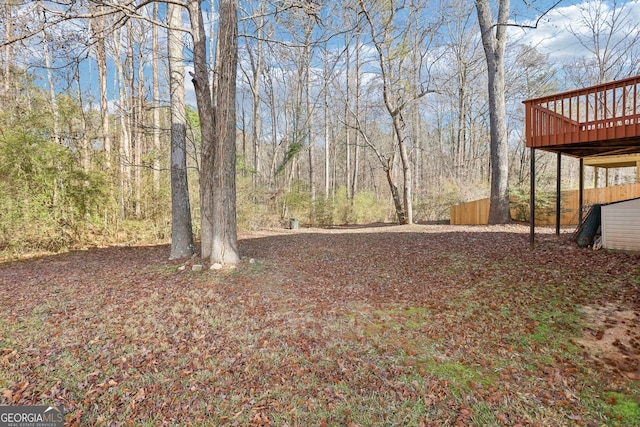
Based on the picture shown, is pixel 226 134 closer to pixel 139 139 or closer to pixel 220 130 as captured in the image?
pixel 220 130

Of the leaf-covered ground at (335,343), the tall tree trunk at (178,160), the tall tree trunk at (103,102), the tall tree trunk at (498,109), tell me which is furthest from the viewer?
the tall tree trunk at (498,109)

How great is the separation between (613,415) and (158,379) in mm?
3266

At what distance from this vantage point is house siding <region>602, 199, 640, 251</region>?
493cm

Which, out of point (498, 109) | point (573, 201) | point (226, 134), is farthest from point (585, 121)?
point (573, 201)

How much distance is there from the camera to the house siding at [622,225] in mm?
4934

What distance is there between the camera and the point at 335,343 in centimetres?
292

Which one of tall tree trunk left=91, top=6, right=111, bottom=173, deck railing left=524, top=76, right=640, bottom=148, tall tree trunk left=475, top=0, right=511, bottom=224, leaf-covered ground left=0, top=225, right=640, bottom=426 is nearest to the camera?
leaf-covered ground left=0, top=225, right=640, bottom=426

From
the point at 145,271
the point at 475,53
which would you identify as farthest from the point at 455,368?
the point at 475,53

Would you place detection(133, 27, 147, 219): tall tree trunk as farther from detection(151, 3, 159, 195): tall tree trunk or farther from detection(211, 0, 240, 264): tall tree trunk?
detection(211, 0, 240, 264): tall tree trunk

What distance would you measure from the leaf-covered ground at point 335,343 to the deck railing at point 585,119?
6.42 feet

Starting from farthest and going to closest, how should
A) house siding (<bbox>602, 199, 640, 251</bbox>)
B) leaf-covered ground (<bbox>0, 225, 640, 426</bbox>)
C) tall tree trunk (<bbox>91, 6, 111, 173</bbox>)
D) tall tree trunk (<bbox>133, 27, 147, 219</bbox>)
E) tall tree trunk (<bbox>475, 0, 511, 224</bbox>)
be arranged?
1. tall tree trunk (<bbox>475, 0, 511, 224</bbox>)
2. tall tree trunk (<bbox>133, 27, 147, 219</bbox>)
3. tall tree trunk (<bbox>91, 6, 111, 173</bbox>)
4. house siding (<bbox>602, 199, 640, 251</bbox>)
5. leaf-covered ground (<bbox>0, 225, 640, 426</bbox>)

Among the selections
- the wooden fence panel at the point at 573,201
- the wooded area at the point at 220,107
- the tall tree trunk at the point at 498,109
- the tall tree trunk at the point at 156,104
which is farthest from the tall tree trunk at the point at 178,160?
the wooden fence panel at the point at 573,201

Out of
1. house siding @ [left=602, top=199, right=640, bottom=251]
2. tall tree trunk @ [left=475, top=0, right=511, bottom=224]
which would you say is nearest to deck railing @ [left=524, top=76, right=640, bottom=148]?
house siding @ [left=602, top=199, right=640, bottom=251]

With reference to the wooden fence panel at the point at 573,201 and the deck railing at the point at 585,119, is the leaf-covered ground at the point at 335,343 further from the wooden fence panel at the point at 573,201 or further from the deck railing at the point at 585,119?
the wooden fence panel at the point at 573,201
